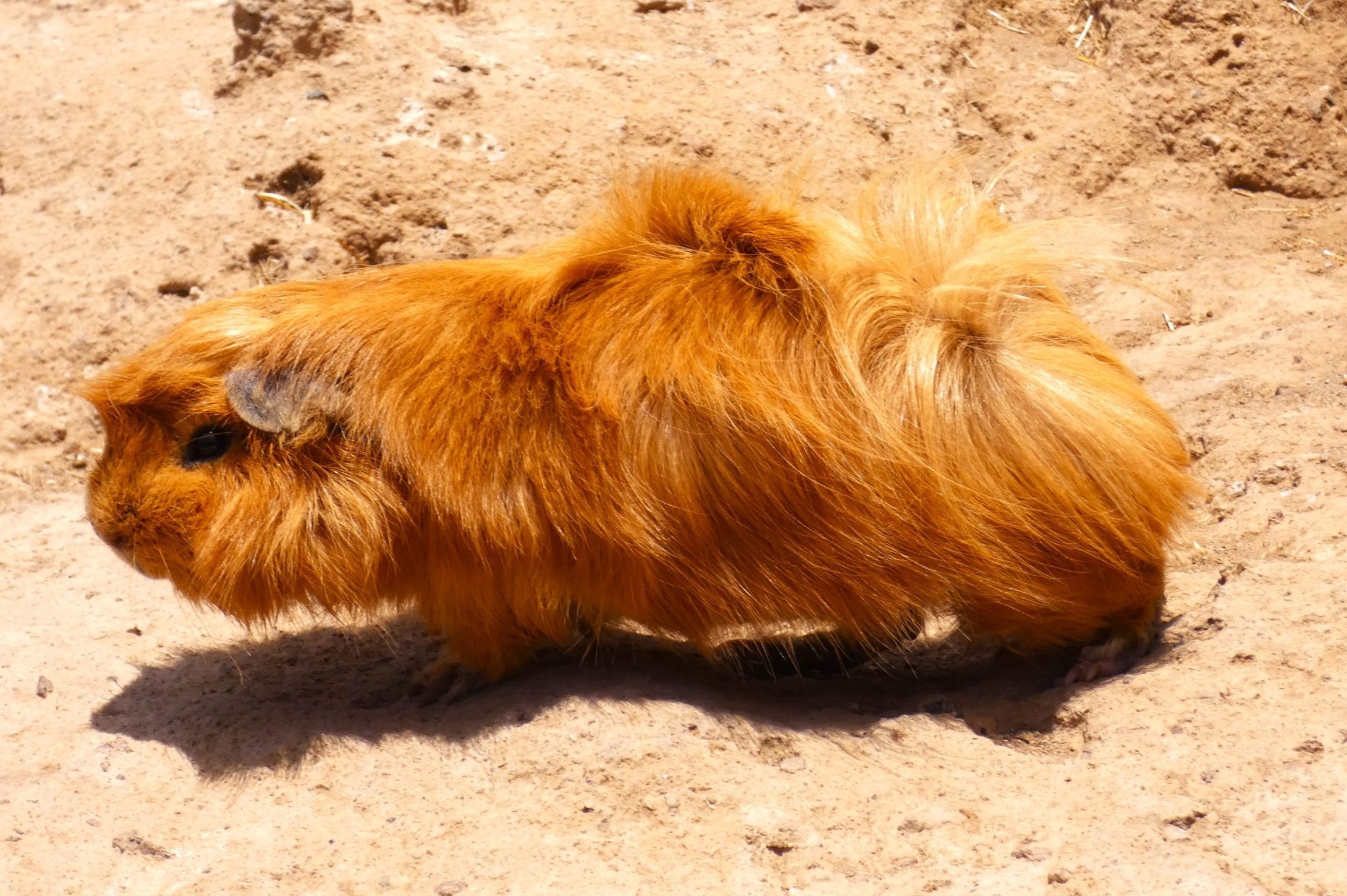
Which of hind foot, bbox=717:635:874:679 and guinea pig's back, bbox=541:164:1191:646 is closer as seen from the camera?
guinea pig's back, bbox=541:164:1191:646

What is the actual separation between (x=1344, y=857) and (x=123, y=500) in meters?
2.87

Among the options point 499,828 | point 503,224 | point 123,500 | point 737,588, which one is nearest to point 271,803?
point 499,828

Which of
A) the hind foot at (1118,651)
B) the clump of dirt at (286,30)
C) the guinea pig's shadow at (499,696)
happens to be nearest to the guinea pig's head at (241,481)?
the guinea pig's shadow at (499,696)

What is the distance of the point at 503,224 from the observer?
16.6 feet

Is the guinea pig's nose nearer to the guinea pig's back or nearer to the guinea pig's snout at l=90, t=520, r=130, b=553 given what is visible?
the guinea pig's snout at l=90, t=520, r=130, b=553

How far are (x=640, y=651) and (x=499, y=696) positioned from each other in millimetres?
464

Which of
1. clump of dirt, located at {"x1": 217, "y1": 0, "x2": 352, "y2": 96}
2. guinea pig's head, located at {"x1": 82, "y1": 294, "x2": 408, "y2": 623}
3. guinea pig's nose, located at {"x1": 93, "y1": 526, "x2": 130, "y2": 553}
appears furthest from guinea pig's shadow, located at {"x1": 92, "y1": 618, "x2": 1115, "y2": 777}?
clump of dirt, located at {"x1": 217, "y1": 0, "x2": 352, "y2": 96}

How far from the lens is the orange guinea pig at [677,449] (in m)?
3.17

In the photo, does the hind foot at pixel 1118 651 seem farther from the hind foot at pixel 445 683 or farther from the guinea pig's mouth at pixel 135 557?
the guinea pig's mouth at pixel 135 557

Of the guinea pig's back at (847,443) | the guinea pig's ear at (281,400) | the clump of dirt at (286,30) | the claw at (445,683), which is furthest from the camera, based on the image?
the clump of dirt at (286,30)

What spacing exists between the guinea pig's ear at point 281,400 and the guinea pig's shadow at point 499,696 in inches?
30.1

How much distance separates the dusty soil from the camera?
2.81 meters

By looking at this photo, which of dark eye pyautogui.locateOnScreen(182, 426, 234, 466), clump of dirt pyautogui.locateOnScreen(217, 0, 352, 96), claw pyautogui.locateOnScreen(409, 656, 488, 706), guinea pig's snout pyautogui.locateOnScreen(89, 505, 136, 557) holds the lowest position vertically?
claw pyautogui.locateOnScreen(409, 656, 488, 706)

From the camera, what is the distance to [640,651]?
378cm
